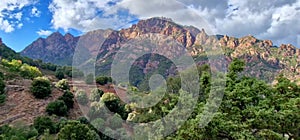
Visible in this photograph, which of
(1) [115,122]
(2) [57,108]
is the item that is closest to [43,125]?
(2) [57,108]

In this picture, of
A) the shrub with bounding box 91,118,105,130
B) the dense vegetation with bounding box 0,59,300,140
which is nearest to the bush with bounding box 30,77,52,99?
the shrub with bounding box 91,118,105,130

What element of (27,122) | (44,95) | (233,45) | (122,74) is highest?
(233,45)

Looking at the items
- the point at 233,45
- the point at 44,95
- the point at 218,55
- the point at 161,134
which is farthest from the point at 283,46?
the point at 161,134

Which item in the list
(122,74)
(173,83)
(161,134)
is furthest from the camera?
(122,74)

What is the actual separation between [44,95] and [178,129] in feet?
117

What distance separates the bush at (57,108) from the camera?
121ft

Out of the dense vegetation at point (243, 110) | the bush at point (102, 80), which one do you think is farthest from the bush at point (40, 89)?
the dense vegetation at point (243, 110)

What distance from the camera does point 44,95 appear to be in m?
41.3

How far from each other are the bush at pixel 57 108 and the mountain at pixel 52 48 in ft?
425

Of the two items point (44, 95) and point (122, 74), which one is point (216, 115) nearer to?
point (122, 74)

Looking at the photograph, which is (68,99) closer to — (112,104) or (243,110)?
(112,104)

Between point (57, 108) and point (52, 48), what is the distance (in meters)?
155

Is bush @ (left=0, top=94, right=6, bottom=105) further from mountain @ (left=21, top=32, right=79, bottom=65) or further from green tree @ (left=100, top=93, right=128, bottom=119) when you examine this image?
mountain @ (left=21, top=32, right=79, bottom=65)

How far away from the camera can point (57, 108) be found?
37531mm
